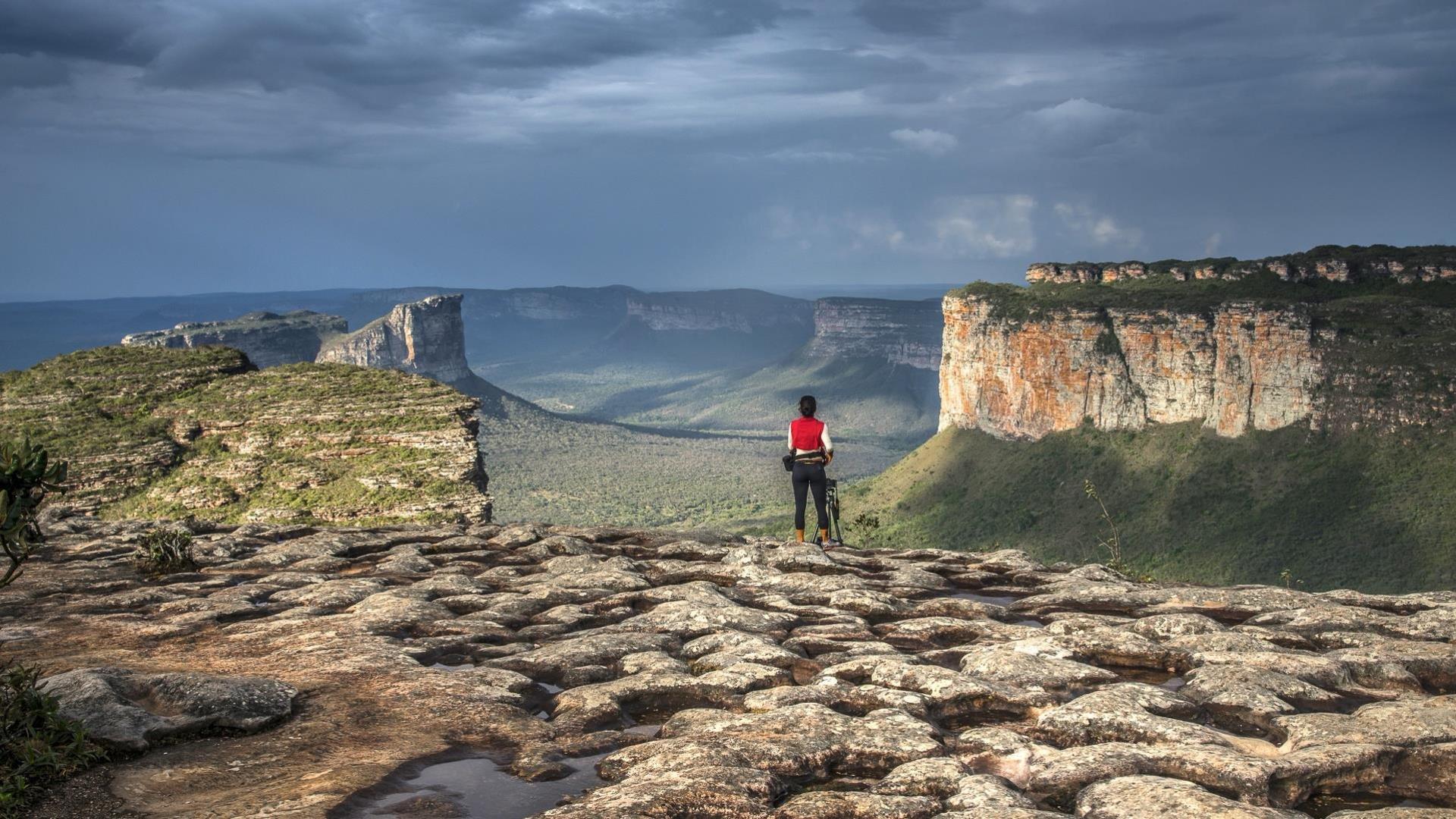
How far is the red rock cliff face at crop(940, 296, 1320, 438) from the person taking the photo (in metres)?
86.3

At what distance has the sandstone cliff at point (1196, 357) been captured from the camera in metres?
79.1

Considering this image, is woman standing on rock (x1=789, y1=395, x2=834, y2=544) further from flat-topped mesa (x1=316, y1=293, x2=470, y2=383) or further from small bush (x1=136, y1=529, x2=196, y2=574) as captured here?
flat-topped mesa (x1=316, y1=293, x2=470, y2=383)

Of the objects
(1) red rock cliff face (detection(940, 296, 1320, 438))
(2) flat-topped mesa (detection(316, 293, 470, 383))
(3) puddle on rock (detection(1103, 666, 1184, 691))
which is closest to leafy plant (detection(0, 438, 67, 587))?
(3) puddle on rock (detection(1103, 666, 1184, 691))

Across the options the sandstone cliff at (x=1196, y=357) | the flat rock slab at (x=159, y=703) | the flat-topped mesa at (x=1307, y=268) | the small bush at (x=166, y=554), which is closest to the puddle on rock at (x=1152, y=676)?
the flat rock slab at (x=159, y=703)

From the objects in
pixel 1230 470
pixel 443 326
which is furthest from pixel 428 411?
pixel 443 326

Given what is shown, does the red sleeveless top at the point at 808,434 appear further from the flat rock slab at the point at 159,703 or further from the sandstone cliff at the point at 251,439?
the sandstone cliff at the point at 251,439

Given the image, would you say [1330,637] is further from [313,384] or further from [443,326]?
[443,326]

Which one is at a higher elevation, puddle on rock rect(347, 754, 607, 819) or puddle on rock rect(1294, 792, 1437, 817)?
puddle on rock rect(347, 754, 607, 819)

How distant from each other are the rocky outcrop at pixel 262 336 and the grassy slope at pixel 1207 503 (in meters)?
83.1

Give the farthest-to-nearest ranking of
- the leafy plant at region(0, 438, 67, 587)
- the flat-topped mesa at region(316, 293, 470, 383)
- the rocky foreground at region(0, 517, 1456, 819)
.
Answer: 1. the flat-topped mesa at region(316, 293, 470, 383)
2. the leafy plant at region(0, 438, 67, 587)
3. the rocky foreground at region(0, 517, 1456, 819)

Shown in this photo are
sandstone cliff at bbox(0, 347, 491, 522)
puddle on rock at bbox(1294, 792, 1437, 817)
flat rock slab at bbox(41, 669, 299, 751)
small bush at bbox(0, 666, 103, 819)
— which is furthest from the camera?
sandstone cliff at bbox(0, 347, 491, 522)

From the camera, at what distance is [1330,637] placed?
13.9 m

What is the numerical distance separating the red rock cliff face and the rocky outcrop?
268 ft

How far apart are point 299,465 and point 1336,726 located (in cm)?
3820
